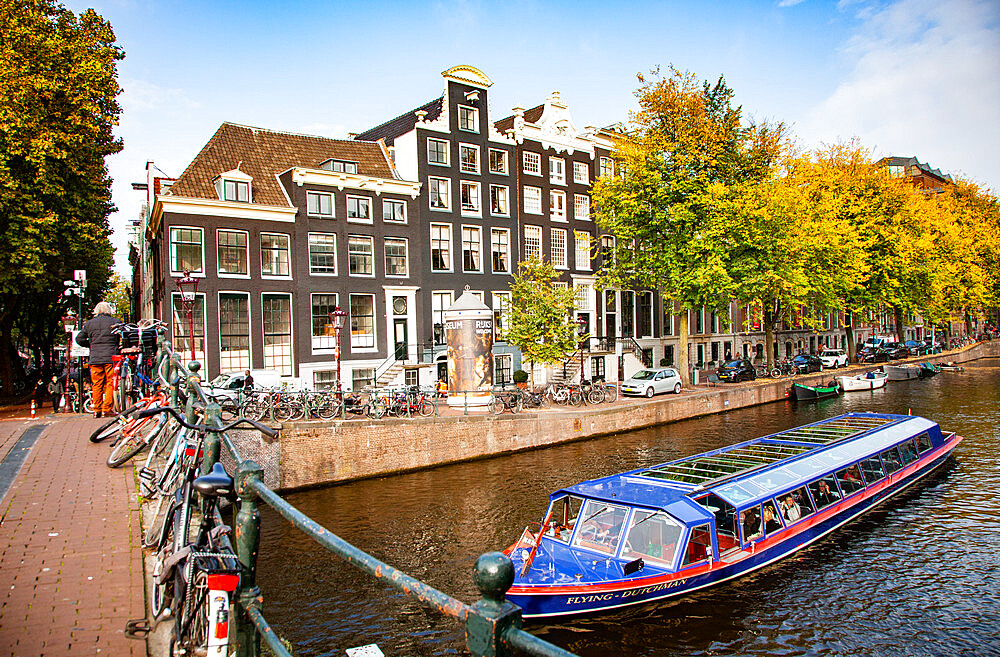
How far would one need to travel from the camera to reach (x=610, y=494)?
15430mm

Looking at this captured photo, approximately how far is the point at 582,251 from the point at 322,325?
19253 millimetres

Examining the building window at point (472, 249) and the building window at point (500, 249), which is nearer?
the building window at point (472, 249)

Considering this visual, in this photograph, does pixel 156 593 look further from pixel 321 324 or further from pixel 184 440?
pixel 321 324

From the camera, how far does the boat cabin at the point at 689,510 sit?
46.7 ft

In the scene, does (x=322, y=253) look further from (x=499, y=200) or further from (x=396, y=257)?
(x=499, y=200)

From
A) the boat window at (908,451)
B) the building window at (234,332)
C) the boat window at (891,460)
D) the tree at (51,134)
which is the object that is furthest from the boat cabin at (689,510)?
the tree at (51,134)

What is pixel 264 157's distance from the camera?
35.0 metres

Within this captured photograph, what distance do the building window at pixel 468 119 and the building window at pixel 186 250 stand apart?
1643 cm

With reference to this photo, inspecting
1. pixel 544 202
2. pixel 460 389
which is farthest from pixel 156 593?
pixel 544 202

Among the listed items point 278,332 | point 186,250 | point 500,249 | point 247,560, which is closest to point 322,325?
point 278,332

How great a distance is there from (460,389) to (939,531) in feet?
60.4

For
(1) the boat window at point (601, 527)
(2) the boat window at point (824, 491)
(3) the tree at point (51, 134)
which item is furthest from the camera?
(3) the tree at point (51, 134)

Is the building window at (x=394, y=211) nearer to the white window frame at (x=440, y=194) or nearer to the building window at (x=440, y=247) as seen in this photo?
the white window frame at (x=440, y=194)

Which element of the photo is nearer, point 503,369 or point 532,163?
point 503,369
